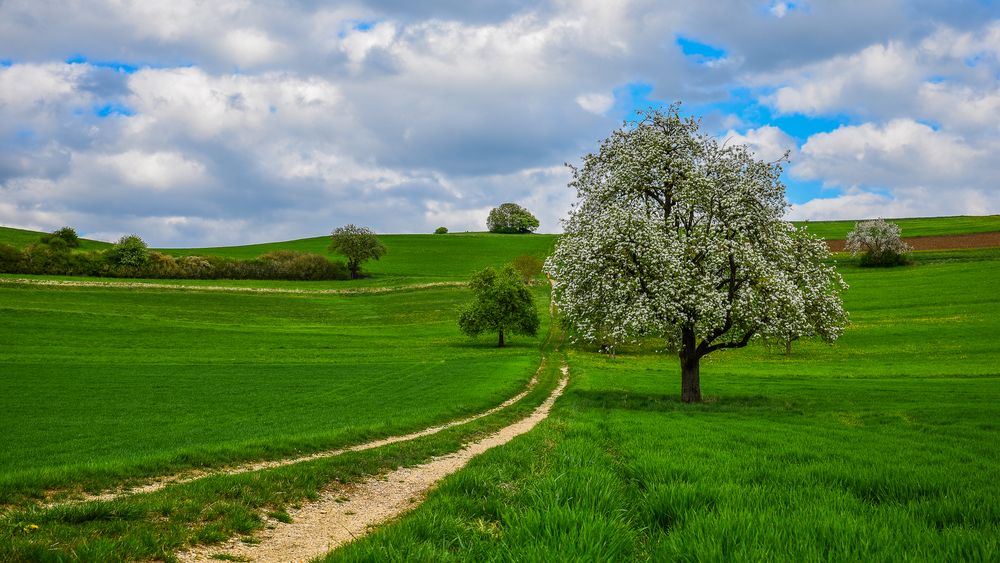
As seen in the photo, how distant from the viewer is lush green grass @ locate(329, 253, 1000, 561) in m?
5.23

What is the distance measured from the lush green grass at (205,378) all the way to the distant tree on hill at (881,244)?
2998 inches

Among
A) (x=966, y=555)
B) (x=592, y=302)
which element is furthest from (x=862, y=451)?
(x=592, y=302)

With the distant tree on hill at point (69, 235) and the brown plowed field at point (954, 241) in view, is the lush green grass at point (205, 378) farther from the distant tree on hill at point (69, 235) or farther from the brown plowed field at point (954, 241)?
the brown plowed field at point (954, 241)

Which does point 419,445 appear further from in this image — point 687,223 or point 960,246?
point 960,246

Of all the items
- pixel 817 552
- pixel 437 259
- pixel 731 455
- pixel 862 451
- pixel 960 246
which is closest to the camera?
pixel 817 552

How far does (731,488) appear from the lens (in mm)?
7570

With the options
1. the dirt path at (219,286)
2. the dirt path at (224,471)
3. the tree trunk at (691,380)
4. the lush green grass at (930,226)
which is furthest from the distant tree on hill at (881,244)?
the dirt path at (224,471)

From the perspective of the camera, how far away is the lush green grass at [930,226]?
13038 centimetres

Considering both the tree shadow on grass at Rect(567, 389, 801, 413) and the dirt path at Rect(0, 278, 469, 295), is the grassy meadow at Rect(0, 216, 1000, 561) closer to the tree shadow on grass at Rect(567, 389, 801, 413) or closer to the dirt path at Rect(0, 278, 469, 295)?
the tree shadow on grass at Rect(567, 389, 801, 413)

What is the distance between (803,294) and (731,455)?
20055 millimetres

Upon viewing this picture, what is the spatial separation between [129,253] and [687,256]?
11557 centimetres

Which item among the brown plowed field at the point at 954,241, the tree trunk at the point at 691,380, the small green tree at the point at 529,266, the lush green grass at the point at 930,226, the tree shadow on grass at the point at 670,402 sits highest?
the lush green grass at the point at 930,226

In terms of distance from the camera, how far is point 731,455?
1188 centimetres

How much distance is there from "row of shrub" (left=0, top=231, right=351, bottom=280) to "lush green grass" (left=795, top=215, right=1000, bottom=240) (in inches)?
4494
